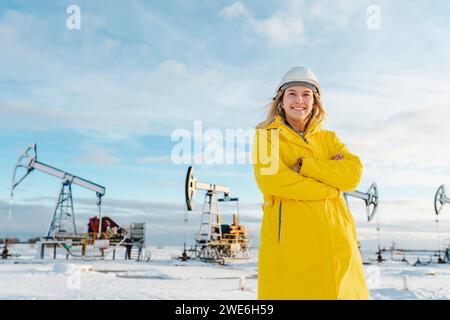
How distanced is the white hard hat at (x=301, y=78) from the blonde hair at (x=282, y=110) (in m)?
0.06

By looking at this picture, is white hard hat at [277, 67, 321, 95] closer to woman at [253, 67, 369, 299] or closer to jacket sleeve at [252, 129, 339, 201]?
woman at [253, 67, 369, 299]

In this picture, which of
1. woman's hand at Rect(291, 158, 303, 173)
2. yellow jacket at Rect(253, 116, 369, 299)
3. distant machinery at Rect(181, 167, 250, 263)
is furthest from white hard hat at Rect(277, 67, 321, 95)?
distant machinery at Rect(181, 167, 250, 263)

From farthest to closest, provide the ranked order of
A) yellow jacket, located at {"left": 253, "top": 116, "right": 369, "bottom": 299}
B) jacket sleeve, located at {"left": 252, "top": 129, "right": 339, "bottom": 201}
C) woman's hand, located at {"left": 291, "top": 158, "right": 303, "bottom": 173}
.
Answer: woman's hand, located at {"left": 291, "top": 158, "right": 303, "bottom": 173} < jacket sleeve, located at {"left": 252, "top": 129, "right": 339, "bottom": 201} < yellow jacket, located at {"left": 253, "top": 116, "right": 369, "bottom": 299}

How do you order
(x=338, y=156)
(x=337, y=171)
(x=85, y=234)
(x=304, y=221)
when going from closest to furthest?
(x=304, y=221)
(x=337, y=171)
(x=338, y=156)
(x=85, y=234)

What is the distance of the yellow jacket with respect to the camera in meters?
2.04

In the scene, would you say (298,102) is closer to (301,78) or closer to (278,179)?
(301,78)

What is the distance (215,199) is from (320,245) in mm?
26731

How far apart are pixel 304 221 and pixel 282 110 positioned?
78cm

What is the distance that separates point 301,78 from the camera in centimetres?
234

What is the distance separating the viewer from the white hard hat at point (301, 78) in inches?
92.1

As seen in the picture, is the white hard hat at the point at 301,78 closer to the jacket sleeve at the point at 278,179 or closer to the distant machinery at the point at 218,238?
the jacket sleeve at the point at 278,179

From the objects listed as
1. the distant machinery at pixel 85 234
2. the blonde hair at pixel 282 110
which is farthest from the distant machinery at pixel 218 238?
the blonde hair at pixel 282 110

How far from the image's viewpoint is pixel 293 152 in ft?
7.73

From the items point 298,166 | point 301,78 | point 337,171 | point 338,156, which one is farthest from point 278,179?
point 301,78
